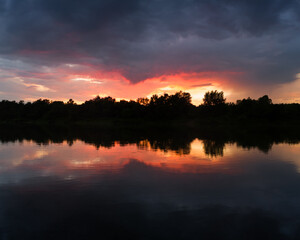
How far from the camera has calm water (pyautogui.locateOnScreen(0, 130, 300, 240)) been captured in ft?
30.4

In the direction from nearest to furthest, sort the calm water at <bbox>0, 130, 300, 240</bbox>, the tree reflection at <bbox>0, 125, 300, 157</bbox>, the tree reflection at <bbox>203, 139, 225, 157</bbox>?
the calm water at <bbox>0, 130, 300, 240</bbox> → the tree reflection at <bbox>203, 139, 225, 157</bbox> → the tree reflection at <bbox>0, 125, 300, 157</bbox>

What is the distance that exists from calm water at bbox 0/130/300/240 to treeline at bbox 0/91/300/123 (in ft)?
343

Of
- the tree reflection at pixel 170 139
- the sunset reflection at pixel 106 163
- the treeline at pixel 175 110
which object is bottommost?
the sunset reflection at pixel 106 163

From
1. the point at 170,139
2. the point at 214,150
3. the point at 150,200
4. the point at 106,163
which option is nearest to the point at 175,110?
the point at 170,139

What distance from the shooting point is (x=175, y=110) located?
13488 cm

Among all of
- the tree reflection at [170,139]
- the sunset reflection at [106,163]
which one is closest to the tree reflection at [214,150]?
the tree reflection at [170,139]

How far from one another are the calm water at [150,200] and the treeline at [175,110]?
343ft

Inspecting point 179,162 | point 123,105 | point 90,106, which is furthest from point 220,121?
point 179,162

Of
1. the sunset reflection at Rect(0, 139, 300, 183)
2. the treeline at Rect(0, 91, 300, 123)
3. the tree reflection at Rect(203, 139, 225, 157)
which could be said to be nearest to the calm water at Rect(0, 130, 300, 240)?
the sunset reflection at Rect(0, 139, 300, 183)

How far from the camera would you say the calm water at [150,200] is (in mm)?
9266

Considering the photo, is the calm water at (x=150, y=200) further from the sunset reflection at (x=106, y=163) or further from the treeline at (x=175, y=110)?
the treeline at (x=175, y=110)

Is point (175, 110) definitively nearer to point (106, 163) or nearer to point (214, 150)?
point (214, 150)

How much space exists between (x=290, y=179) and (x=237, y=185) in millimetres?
4511

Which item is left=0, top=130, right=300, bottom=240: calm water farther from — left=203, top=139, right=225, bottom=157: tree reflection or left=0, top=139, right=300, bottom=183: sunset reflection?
left=203, top=139, right=225, bottom=157: tree reflection
